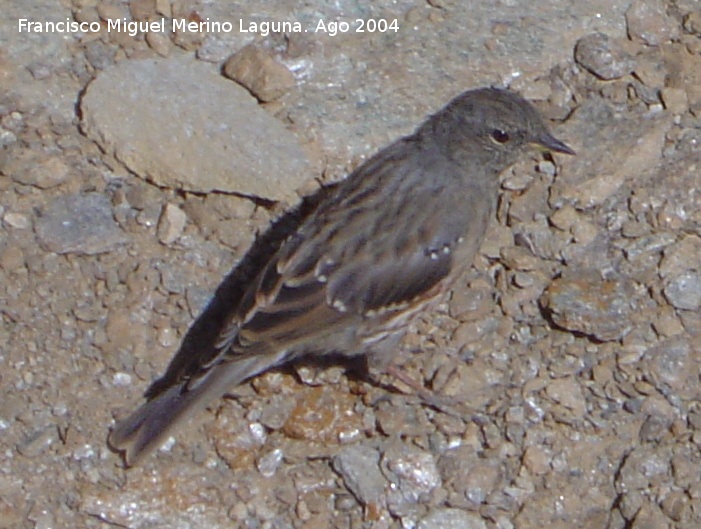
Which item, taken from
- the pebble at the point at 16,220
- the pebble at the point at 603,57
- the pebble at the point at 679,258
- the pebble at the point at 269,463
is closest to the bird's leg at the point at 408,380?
the pebble at the point at 269,463

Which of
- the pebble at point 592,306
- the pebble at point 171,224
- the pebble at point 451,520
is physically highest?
the pebble at point 592,306

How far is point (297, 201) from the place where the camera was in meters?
7.30

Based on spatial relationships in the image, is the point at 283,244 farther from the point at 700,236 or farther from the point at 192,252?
the point at 700,236

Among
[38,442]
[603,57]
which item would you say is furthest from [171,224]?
[603,57]

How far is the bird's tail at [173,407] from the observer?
6449mm

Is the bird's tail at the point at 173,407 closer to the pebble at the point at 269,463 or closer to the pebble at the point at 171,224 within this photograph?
the pebble at the point at 269,463

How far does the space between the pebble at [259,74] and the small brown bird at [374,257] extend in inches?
30.4

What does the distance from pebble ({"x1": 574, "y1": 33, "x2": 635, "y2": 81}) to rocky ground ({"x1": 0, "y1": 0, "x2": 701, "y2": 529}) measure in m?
0.02

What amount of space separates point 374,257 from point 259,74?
1494 millimetres

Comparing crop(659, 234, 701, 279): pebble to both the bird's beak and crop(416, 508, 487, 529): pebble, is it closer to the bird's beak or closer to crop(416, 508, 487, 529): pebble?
the bird's beak

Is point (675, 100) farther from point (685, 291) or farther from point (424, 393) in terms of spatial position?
point (424, 393)

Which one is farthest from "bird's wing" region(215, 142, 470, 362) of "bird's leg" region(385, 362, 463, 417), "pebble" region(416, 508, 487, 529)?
"pebble" region(416, 508, 487, 529)

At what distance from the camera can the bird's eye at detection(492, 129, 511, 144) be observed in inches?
272

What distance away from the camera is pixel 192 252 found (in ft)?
23.4
